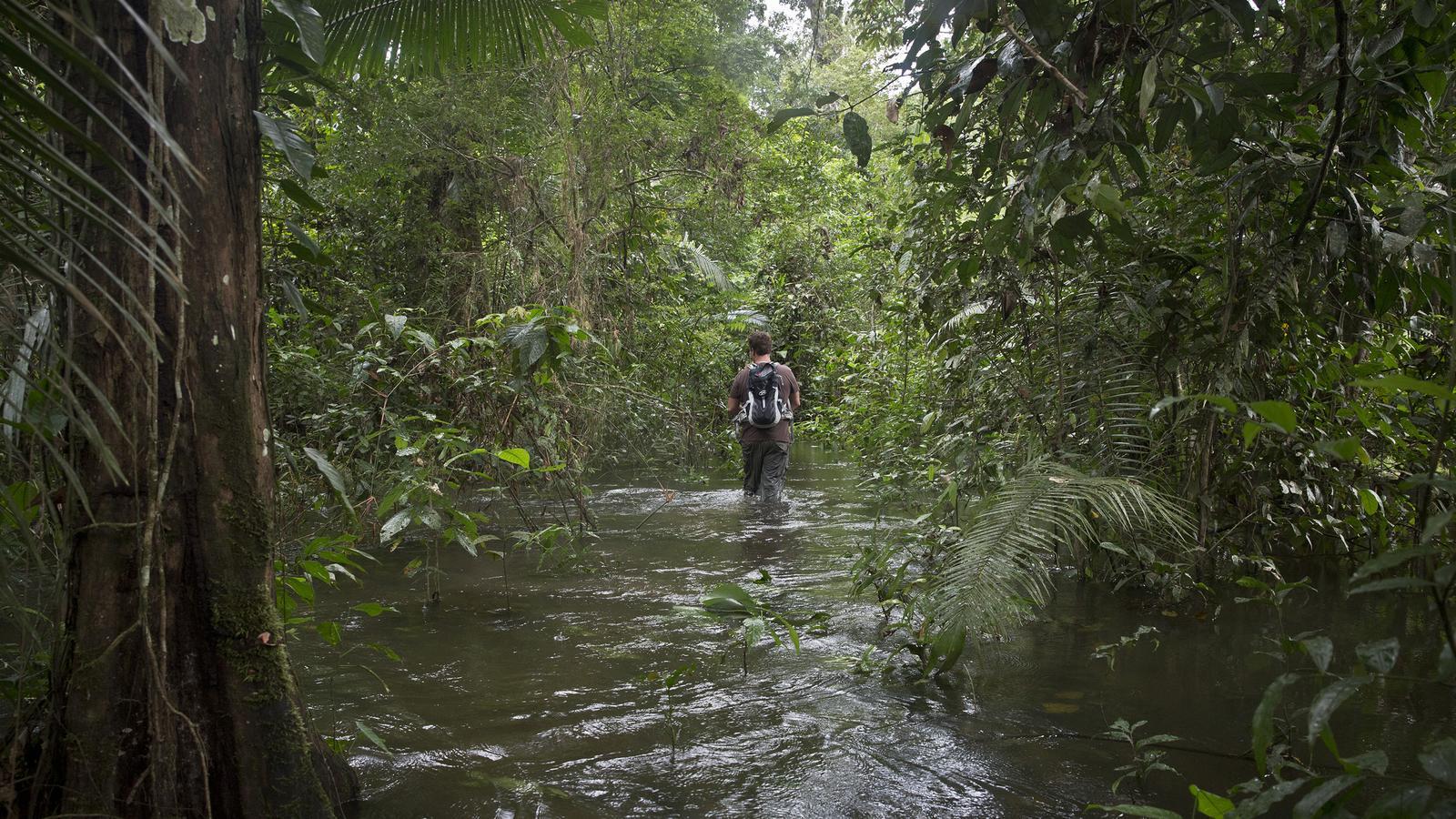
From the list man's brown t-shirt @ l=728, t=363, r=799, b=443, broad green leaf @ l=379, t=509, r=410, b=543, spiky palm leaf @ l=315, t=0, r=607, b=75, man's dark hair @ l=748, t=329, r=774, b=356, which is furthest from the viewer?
man's brown t-shirt @ l=728, t=363, r=799, b=443

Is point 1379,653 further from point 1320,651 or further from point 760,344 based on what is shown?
point 760,344

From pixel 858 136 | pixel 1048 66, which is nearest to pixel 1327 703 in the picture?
pixel 1048 66

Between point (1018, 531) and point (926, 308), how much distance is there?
2.88m

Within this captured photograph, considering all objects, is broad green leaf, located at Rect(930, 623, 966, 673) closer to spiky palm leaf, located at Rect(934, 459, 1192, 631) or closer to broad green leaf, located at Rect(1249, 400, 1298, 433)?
spiky palm leaf, located at Rect(934, 459, 1192, 631)

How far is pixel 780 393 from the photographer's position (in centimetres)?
931

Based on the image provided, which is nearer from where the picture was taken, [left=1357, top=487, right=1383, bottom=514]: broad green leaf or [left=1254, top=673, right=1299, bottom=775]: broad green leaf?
[left=1254, top=673, right=1299, bottom=775]: broad green leaf

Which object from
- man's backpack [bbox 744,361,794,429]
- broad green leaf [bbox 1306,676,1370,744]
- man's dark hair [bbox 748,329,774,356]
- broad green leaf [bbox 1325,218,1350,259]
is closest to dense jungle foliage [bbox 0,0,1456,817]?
broad green leaf [bbox 1306,676,1370,744]

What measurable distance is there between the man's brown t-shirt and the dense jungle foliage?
0.99 m

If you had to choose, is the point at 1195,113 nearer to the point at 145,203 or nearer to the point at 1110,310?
the point at 1110,310

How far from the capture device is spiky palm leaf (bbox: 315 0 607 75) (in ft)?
16.3

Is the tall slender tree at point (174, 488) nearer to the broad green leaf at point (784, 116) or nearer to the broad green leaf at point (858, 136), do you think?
the broad green leaf at point (784, 116)

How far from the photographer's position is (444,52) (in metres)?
5.24

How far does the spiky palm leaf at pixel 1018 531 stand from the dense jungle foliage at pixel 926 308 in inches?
1.0

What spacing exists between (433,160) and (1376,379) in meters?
7.82
